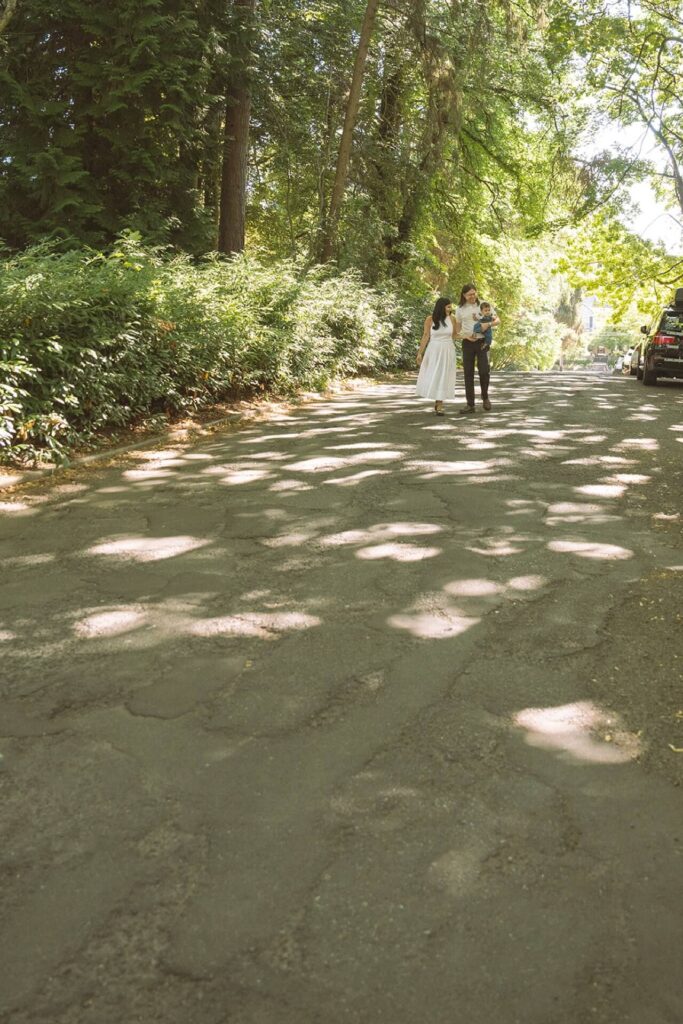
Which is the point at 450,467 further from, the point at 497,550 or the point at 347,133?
the point at 347,133

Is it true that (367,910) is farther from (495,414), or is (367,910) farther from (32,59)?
(32,59)

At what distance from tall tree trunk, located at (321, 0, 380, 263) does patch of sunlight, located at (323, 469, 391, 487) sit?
1523 cm

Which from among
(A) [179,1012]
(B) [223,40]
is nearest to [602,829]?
(A) [179,1012]

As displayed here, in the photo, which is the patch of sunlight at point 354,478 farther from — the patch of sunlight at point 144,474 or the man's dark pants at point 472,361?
the man's dark pants at point 472,361

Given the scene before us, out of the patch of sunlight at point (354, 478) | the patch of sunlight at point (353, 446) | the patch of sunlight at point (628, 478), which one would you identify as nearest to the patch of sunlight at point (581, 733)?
the patch of sunlight at point (354, 478)

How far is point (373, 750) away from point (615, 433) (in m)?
10.2

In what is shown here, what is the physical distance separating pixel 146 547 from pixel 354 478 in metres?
3.06

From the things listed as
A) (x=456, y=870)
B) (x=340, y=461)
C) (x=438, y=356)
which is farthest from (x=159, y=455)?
(x=456, y=870)

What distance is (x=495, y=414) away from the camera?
49.3ft

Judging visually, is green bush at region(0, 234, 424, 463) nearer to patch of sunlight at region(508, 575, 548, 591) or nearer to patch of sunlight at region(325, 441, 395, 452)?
patch of sunlight at region(325, 441, 395, 452)

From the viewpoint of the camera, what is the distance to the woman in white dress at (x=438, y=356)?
44.5 feet

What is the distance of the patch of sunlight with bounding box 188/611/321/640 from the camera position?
4.85m

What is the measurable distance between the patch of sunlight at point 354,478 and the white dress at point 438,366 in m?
4.92

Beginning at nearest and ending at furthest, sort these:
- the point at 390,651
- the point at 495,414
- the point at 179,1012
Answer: the point at 179,1012, the point at 390,651, the point at 495,414
